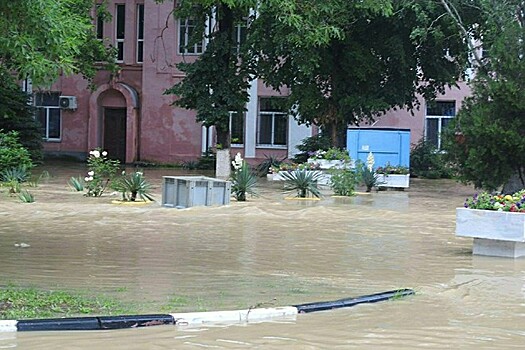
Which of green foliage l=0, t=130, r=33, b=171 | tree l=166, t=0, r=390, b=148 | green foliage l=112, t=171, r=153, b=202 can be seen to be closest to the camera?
green foliage l=112, t=171, r=153, b=202

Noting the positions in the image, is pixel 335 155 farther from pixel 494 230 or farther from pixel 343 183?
pixel 494 230

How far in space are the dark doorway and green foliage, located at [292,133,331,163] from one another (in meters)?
10.2

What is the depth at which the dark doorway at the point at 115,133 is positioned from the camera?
48.4m

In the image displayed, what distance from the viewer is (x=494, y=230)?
1489 centimetres

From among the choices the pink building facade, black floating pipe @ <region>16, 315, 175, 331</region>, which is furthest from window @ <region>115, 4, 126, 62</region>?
black floating pipe @ <region>16, 315, 175, 331</region>

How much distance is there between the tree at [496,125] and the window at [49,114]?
93.6ft

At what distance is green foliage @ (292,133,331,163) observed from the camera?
136 ft

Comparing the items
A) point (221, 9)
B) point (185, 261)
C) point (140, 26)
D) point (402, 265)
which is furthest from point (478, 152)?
point (140, 26)

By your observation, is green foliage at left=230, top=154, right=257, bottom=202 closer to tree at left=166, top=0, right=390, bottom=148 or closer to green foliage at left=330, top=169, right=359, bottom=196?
green foliage at left=330, top=169, right=359, bottom=196

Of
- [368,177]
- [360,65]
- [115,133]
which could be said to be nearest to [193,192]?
[368,177]

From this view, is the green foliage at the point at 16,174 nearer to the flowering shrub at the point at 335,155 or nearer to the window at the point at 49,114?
the flowering shrub at the point at 335,155

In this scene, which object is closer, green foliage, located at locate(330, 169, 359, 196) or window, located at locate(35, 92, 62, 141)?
green foliage, located at locate(330, 169, 359, 196)

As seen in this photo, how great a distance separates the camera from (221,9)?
37.4 m

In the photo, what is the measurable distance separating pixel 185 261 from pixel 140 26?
35.0 metres
